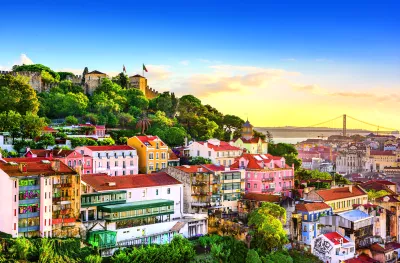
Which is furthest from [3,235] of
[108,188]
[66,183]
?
[108,188]

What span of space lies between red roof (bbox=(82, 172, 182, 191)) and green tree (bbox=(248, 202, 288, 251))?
6446mm

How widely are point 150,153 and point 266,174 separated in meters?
10.1

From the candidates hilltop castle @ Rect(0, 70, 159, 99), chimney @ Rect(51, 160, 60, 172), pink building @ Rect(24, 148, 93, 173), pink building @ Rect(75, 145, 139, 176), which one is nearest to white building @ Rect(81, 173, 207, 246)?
chimney @ Rect(51, 160, 60, 172)

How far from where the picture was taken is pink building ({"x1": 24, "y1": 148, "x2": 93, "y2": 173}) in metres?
39.9

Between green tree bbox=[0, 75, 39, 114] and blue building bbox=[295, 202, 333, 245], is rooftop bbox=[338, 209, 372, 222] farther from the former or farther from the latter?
green tree bbox=[0, 75, 39, 114]

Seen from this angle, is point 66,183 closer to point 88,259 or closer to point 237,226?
point 88,259

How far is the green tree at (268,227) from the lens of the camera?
3566cm

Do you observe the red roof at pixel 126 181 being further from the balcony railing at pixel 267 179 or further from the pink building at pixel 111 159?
the balcony railing at pixel 267 179

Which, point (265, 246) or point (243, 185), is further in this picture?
point (243, 185)

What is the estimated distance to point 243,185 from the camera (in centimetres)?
4403

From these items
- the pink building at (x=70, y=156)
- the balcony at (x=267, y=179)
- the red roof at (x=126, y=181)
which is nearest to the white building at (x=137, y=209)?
the red roof at (x=126, y=181)

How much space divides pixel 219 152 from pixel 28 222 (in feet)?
73.7

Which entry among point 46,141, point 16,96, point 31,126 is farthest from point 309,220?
point 16,96

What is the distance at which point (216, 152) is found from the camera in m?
48.4
